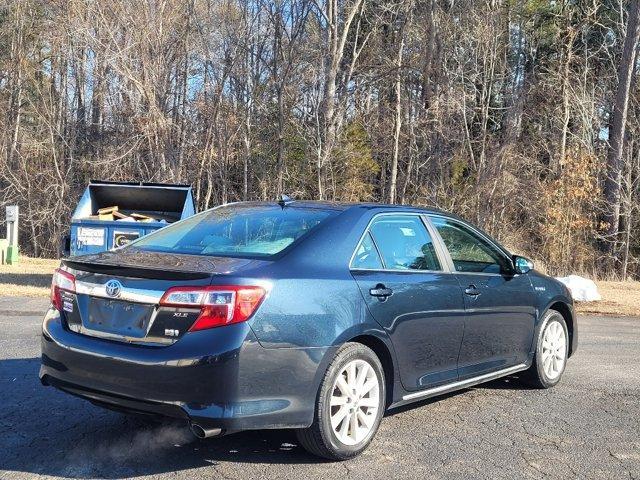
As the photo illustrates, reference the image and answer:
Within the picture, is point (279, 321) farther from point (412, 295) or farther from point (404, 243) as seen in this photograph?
point (404, 243)

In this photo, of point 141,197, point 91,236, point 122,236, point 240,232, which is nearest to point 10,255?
point 141,197

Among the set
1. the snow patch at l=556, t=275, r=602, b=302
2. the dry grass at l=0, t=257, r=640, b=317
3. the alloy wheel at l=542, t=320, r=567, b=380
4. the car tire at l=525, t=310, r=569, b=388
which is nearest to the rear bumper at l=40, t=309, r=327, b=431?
the car tire at l=525, t=310, r=569, b=388

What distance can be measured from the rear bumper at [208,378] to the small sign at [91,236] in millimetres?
7713

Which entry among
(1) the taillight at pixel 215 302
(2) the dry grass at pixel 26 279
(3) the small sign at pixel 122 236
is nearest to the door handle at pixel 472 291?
(1) the taillight at pixel 215 302

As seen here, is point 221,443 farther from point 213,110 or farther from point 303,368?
point 213,110

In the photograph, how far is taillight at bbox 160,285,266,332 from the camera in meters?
3.83

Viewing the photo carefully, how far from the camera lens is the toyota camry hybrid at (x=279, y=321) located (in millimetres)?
3830

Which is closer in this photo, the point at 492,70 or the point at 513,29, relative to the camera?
the point at 492,70

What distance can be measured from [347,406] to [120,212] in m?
9.44

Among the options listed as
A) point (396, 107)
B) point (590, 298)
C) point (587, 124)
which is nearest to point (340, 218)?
point (590, 298)

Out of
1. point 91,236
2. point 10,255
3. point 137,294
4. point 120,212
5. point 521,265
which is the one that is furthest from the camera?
point 10,255

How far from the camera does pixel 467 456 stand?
4.52m

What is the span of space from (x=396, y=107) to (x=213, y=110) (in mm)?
7715

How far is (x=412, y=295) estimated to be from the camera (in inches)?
191
